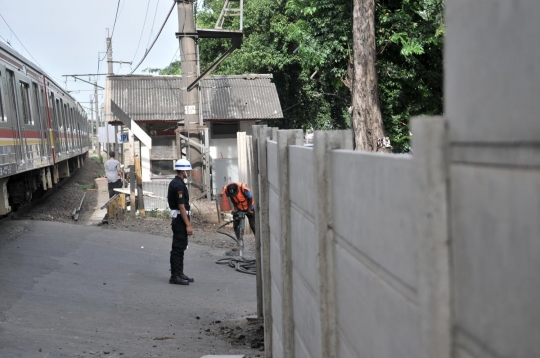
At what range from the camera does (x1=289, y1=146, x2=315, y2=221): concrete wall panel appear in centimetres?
325

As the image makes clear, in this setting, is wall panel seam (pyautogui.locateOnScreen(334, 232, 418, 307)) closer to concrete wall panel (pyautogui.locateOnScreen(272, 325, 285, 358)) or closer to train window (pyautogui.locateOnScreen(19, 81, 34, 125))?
concrete wall panel (pyautogui.locateOnScreen(272, 325, 285, 358))

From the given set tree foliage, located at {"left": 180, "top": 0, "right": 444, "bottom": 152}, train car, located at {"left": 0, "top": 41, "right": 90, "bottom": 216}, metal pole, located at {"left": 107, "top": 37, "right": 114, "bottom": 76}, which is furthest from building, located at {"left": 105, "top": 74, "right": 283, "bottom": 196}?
metal pole, located at {"left": 107, "top": 37, "right": 114, "bottom": 76}

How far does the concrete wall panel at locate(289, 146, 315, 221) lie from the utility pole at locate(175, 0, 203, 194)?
581 inches

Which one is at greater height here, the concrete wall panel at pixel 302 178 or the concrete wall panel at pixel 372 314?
the concrete wall panel at pixel 302 178

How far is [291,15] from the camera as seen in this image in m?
33.5

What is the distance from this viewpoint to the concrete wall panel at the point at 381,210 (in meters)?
1.63

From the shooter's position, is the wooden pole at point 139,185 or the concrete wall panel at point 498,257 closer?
the concrete wall panel at point 498,257

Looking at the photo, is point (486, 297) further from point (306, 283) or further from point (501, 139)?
point (306, 283)

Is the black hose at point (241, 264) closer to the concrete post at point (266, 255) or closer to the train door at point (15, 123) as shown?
the train door at point (15, 123)

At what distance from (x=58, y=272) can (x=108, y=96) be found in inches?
685

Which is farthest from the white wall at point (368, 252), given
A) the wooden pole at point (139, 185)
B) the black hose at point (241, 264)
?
the wooden pole at point (139, 185)

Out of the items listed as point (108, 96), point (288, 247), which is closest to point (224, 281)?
point (288, 247)

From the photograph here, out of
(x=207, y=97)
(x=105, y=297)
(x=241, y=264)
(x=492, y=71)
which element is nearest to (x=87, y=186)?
(x=207, y=97)

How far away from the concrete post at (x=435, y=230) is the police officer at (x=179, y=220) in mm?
9851
